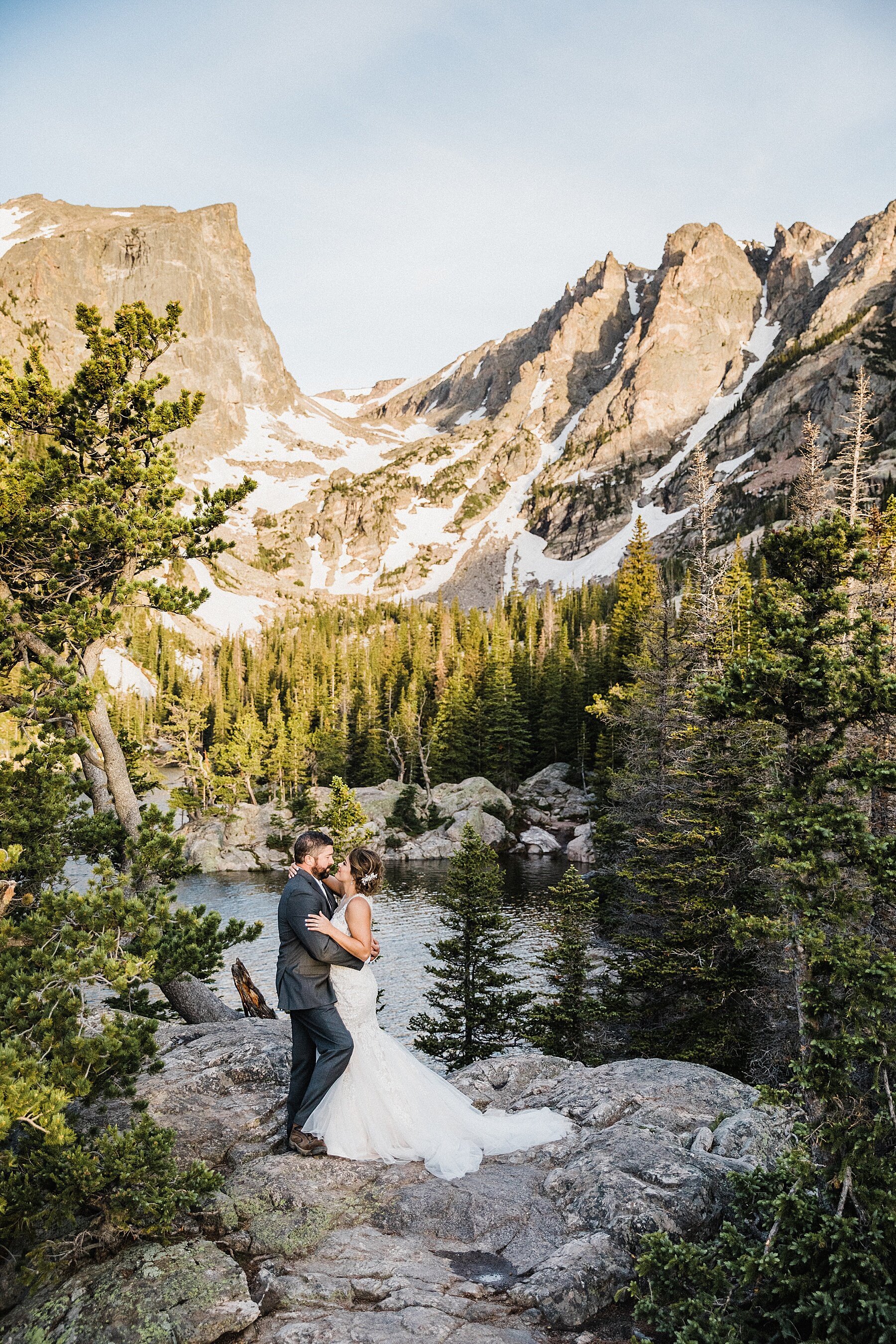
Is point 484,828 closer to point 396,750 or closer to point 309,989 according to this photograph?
point 396,750

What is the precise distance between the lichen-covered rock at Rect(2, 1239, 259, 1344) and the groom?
1.72 m

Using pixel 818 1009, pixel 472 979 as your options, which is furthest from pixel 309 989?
pixel 472 979

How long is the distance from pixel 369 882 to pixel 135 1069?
7.59 feet

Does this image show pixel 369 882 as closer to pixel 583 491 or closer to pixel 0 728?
pixel 0 728

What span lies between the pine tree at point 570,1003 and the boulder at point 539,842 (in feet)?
105

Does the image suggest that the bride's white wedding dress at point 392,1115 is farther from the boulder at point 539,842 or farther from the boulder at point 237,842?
the boulder at point 237,842

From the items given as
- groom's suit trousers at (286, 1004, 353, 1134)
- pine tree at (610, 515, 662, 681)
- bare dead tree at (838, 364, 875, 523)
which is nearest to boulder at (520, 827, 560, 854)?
pine tree at (610, 515, 662, 681)

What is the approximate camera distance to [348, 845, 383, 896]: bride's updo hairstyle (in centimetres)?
670

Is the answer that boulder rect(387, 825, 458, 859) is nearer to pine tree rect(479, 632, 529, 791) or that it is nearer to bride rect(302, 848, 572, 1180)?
pine tree rect(479, 632, 529, 791)

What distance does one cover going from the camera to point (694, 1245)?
187 inches

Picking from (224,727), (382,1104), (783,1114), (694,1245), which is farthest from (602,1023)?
(224,727)

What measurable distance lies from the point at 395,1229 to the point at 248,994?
871cm

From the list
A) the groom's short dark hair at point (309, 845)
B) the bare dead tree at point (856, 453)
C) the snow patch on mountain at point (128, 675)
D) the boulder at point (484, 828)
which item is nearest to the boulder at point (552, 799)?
the boulder at point (484, 828)

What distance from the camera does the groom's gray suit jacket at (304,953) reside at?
645 centimetres
